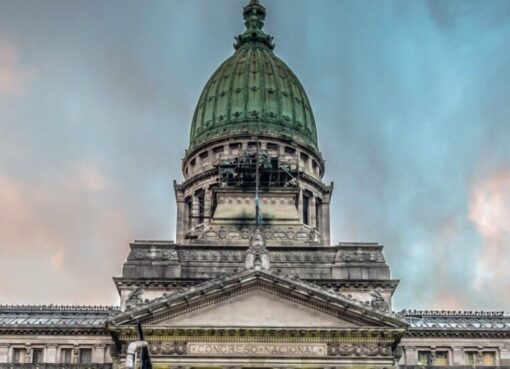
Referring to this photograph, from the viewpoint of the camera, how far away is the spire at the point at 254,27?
121938 mm

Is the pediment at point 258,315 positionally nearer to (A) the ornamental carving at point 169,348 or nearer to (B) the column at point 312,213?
(A) the ornamental carving at point 169,348

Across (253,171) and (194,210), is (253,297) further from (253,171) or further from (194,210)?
(194,210)

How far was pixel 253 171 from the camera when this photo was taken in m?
97.5

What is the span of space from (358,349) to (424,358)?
43.0 ft

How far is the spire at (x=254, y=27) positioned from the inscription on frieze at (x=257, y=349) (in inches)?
2334

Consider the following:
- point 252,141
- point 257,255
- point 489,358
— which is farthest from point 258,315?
point 252,141

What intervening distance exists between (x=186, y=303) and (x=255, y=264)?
529cm

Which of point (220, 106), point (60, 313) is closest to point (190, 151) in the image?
point (220, 106)

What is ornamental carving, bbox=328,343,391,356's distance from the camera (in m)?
68.5

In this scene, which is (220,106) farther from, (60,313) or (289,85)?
(60,313)

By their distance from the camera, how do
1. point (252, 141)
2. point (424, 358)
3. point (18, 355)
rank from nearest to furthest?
point (18, 355)
point (424, 358)
point (252, 141)

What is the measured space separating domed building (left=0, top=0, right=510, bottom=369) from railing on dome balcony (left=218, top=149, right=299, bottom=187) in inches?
6.2

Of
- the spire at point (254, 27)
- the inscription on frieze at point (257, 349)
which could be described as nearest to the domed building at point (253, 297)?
the inscription on frieze at point (257, 349)

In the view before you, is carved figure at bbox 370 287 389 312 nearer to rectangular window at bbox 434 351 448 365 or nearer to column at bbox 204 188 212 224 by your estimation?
rectangular window at bbox 434 351 448 365
